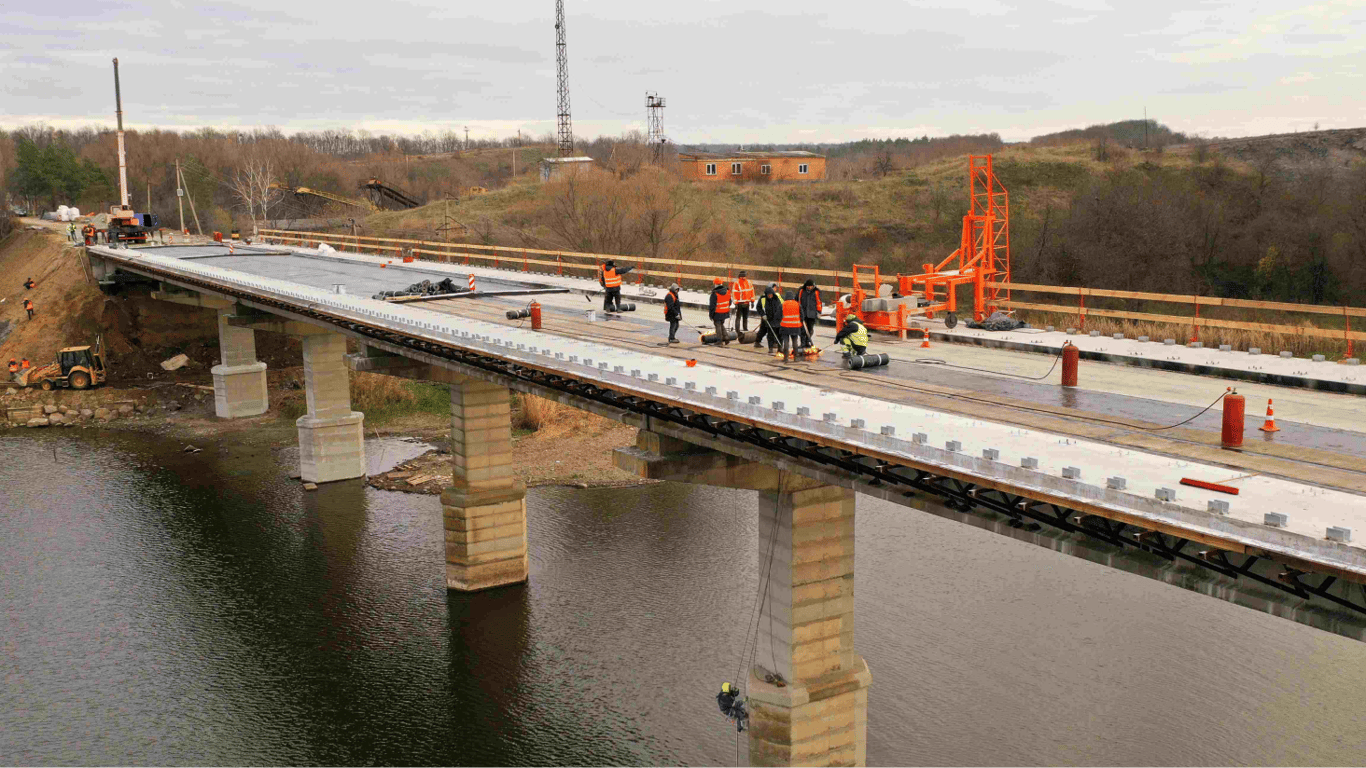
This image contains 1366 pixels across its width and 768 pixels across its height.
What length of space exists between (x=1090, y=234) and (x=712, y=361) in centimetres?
5348

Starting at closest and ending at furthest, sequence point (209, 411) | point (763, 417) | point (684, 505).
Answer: point (763, 417)
point (684, 505)
point (209, 411)

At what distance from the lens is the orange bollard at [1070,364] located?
1938 centimetres

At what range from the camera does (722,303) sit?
81.4 feet

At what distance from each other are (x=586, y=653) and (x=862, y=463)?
44.2 ft

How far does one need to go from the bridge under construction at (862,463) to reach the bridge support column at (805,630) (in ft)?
0.11

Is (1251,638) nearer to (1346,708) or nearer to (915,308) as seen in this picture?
(1346,708)

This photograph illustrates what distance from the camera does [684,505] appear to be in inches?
1499

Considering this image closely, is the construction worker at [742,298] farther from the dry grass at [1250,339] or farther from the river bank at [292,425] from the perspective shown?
the river bank at [292,425]

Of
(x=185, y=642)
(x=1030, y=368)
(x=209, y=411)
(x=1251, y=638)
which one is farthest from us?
(x=209, y=411)

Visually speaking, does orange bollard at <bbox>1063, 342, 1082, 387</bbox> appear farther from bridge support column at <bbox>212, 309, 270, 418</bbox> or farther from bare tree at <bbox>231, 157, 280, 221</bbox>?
bare tree at <bbox>231, 157, 280, 221</bbox>

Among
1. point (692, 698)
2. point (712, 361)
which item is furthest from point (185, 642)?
point (712, 361)

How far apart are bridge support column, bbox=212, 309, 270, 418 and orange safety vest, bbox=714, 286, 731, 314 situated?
36603 millimetres

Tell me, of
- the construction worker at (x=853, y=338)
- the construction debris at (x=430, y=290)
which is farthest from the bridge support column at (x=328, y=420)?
the construction worker at (x=853, y=338)

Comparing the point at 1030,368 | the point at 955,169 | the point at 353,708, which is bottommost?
the point at 353,708
